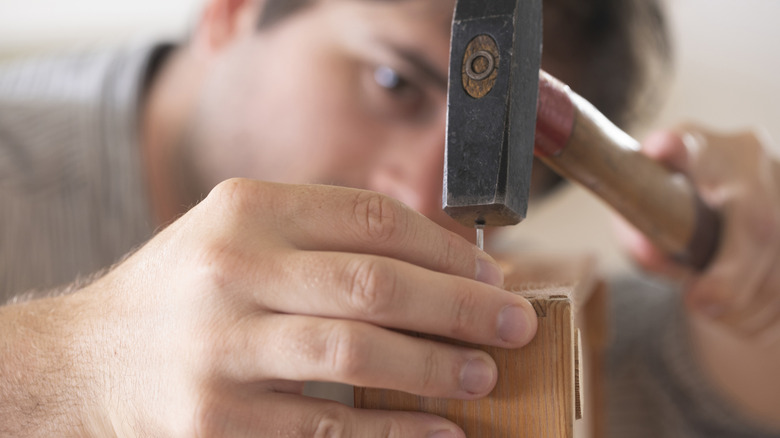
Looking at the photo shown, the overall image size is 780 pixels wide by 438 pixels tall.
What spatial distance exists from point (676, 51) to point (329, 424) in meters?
1.70

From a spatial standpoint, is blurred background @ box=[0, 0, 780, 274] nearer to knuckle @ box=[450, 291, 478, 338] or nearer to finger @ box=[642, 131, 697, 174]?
finger @ box=[642, 131, 697, 174]

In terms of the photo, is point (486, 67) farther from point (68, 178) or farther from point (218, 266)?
point (68, 178)

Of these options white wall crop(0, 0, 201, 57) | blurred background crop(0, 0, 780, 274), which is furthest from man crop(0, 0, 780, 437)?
white wall crop(0, 0, 201, 57)

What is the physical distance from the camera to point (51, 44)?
1925 mm

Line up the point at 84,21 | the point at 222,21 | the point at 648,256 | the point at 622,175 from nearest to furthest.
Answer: the point at 622,175
the point at 648,256
the point at 222,21
the point at 84,21

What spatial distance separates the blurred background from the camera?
1716mm

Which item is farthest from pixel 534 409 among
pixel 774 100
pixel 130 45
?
pixel 774 100

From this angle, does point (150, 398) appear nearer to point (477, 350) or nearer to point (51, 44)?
point (477, 350)

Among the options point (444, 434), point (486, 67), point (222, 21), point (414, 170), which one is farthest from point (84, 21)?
point (444, 434)

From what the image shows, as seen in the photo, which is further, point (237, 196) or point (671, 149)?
point (671, 149)

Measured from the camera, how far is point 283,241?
0.39 metres

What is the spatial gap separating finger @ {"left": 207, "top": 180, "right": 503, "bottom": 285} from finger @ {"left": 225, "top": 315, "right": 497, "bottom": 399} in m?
0.05

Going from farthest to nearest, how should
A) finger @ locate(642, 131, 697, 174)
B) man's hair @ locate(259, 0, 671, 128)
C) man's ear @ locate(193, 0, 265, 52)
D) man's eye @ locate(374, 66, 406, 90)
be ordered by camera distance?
man's ear @ locate(193, 0, 265, 52) < man's hair @ locate(259, 0, 671, 128) < man's eye @ locate(374, 66, 406, 90) < finger @ locate(642, 131, 697, 174)

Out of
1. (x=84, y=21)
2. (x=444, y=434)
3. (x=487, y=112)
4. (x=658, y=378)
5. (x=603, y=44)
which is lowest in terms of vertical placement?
(x=658, y=378)
